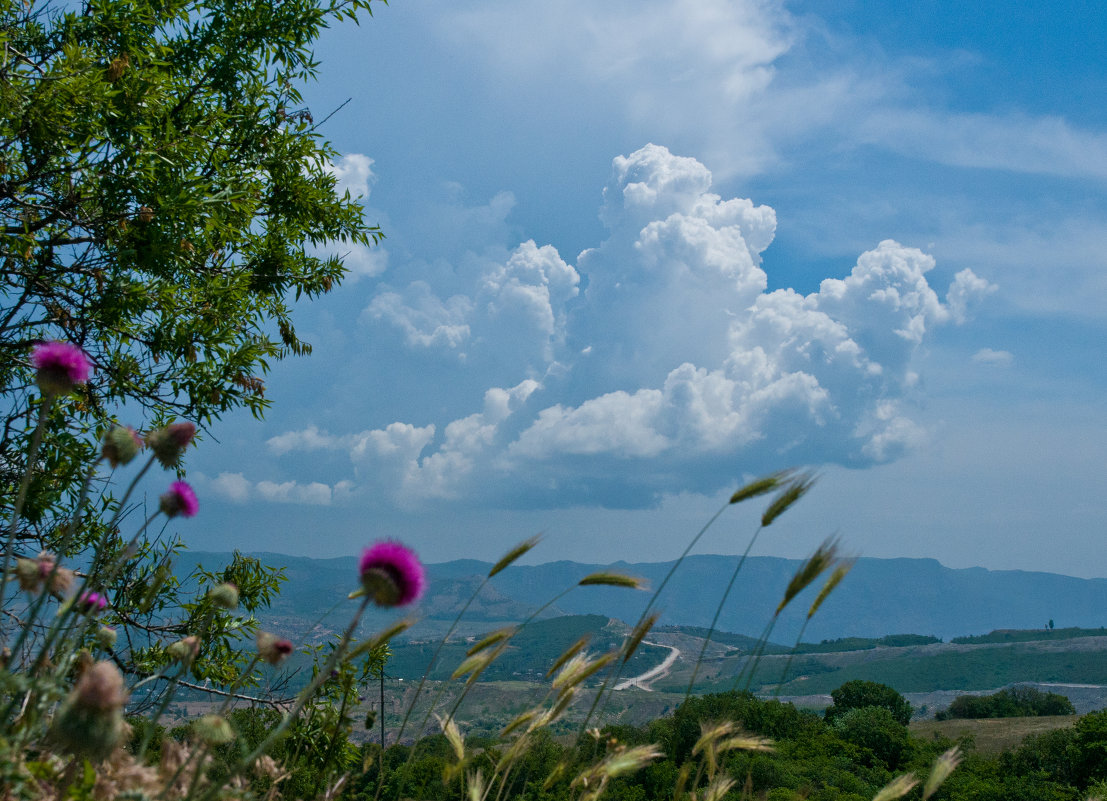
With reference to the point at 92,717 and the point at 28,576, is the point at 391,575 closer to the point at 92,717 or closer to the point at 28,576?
the point at 92,717

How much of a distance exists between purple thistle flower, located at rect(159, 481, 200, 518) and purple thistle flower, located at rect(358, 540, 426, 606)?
A: 0.97m

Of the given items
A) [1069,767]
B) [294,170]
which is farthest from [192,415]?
[1069,767]

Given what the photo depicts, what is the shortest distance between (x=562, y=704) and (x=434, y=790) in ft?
4.64

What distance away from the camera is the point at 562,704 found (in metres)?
3.57

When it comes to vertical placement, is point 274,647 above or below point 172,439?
below

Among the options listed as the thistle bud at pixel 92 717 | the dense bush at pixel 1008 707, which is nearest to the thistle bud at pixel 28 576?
the thistle bud at pixel 92 717

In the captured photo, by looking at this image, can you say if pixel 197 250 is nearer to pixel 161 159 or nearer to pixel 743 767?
pixel 161 159

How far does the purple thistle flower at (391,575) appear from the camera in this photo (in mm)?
2014

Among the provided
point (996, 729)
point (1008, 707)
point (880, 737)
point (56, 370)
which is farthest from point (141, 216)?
point (1008, 707)

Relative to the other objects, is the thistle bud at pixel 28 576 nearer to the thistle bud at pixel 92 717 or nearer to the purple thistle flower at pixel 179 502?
the purple thistle flower at pixel 179 502

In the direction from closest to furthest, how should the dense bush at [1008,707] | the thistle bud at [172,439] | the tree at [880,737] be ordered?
1. the thistle bud at [172,439]
2. the tree at [880,737]
3. the dense bush at [1008,707]

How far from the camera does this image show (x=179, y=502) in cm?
269

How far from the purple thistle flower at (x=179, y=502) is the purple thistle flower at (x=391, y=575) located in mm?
972

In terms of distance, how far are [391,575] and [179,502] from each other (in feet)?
3.71
